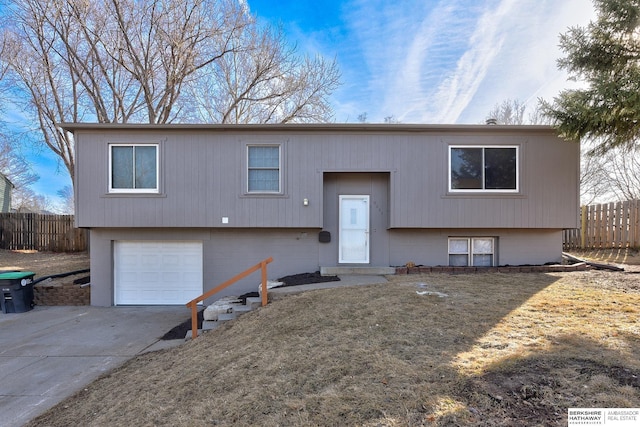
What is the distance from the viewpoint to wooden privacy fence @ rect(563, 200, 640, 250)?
932cm

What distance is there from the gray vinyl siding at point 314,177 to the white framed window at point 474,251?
680 millimetres

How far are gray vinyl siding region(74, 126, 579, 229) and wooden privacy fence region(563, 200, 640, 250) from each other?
3.79 m

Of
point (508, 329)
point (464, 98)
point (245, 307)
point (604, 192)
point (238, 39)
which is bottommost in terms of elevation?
point (245, 307)

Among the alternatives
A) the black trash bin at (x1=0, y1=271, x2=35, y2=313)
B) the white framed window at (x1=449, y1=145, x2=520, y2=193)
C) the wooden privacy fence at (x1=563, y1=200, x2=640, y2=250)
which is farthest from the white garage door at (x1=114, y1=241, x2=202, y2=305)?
the wooden privacy fence at (x1=563, y1=200, x2=640, y2=250)

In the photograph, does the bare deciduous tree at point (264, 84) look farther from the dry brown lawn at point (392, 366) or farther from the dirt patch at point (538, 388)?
the dirt patch at point (538, 388)

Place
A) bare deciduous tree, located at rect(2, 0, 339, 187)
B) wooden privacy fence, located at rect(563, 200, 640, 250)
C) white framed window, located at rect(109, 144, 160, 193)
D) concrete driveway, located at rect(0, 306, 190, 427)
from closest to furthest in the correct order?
concrete driveway, located at rect(0, 306, 190, 427) < white framed window, located at rect(109, 144, 160, 193) < wooden privacy fence, located at rect(563, 200, 640, 250) < bare deciduous tree, located at rect(2, 0, 339, 187)

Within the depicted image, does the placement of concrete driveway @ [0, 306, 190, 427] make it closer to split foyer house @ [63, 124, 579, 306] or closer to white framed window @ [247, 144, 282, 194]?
split foyer house @ [63, 124, 579, 306]

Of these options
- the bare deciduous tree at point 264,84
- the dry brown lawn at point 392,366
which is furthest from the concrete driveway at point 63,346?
the bare deciduous tree at point 264,84

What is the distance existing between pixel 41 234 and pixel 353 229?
15.6m

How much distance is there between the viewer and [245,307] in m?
5.77

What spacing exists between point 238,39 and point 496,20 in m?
10.3

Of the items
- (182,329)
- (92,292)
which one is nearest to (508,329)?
(182,329)

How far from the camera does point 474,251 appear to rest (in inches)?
319

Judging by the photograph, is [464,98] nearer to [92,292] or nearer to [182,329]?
[182,329]
